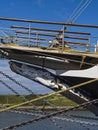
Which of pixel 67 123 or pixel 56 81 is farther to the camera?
pixel 67 123

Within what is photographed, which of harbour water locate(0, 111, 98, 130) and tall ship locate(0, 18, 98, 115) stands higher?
tall ship locate(0, 18, 98, 115)

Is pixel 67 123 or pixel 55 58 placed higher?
pixel 55 58

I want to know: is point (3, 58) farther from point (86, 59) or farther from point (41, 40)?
point (86, 59)

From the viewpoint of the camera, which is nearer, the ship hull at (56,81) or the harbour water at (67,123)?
the ship hull at (56,81)

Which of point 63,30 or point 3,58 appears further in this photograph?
point 3,58

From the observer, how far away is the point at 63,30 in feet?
50.1

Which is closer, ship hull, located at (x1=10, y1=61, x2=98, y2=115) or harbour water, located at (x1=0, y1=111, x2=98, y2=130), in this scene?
ship hull, located at (x1=10, y1=61, x2=98, y2=115)

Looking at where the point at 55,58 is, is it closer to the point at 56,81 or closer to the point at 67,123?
the point at 56,81

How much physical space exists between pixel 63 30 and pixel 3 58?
2443mm

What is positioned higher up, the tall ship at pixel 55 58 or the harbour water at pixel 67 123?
the tall ship at pixel 55 58

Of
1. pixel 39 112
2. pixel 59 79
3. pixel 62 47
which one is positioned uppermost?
pixel 62 47

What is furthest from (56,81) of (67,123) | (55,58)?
(67,123)

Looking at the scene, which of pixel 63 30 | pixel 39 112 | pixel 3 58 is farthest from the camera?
pixel 39 112

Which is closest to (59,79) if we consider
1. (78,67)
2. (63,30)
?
(78,67)
